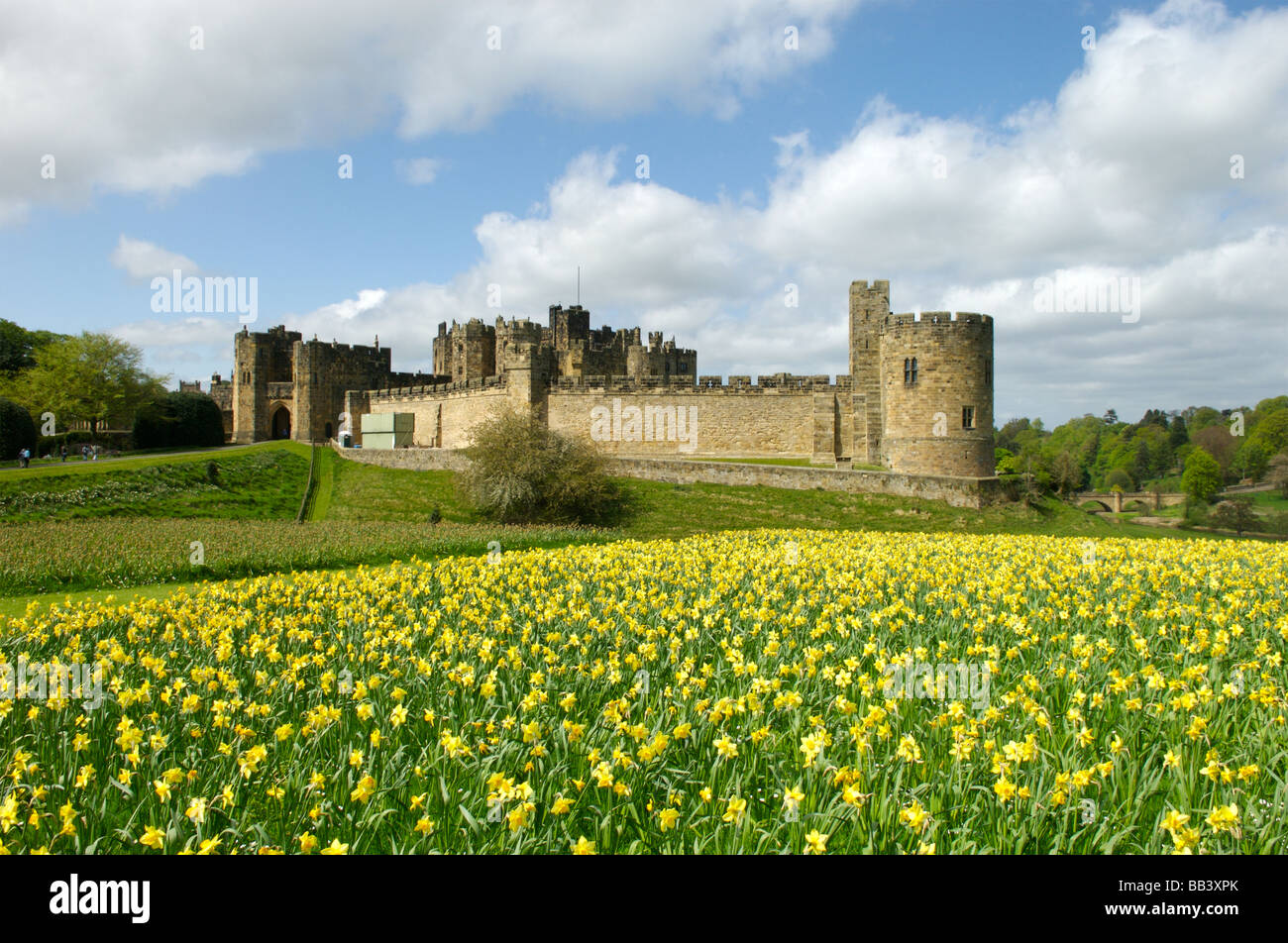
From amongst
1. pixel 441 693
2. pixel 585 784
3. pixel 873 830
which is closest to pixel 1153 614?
pixel 873 830

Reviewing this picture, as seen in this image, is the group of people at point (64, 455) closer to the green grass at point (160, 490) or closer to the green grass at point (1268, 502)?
the green grass at point (160, 490)

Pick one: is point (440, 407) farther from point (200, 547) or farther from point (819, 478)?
point (200, 547)

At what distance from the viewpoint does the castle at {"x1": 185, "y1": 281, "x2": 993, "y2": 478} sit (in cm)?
3231

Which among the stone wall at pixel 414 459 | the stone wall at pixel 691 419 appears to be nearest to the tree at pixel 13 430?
the stone wall at pixel 414 459

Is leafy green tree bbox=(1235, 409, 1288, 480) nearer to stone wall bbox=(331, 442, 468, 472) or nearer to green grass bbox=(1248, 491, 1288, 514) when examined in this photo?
green grass bbox=(1248, 491, 1288, 514)

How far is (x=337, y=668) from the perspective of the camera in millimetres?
6668

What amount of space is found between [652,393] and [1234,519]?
31.0 meters

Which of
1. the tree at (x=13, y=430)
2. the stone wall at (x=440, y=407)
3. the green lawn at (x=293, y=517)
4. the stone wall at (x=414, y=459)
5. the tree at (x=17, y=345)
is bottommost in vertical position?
the green lawn at (x=293, y=517)

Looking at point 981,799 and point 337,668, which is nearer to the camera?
point 981,799

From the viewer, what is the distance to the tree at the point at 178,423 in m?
47.8

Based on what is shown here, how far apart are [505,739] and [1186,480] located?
69767 millimetres

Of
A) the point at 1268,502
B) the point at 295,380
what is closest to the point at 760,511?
the point at 295,380

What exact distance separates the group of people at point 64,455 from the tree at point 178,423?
17.2ft
